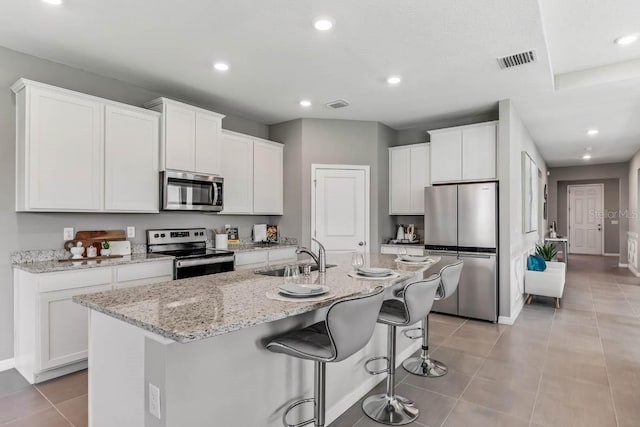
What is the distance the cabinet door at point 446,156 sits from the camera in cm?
478

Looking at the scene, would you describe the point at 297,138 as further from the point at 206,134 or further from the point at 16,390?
the point at 16,390

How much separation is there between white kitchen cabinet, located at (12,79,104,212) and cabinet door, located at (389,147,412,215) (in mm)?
3807

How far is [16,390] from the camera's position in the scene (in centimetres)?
267

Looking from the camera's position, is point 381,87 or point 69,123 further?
point 381,87

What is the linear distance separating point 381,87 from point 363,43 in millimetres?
1060

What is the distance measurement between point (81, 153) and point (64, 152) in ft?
0.41

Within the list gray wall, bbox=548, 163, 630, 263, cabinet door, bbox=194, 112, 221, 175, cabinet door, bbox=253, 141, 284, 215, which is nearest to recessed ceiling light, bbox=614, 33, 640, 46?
cabinet door, bbox=253, 141, 284, 215

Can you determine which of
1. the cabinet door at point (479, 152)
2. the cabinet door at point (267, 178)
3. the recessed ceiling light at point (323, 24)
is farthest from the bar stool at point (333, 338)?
the cabinet door at point (479, 152)

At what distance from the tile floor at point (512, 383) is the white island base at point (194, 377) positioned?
0.61 meters

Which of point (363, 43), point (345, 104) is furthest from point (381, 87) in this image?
point (363, 43)

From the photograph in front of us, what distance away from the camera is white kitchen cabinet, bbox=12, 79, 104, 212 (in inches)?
115

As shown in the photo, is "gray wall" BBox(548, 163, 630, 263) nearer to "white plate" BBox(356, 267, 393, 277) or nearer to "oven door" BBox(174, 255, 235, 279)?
"white plate" BBox(356, 267, 393, 277)

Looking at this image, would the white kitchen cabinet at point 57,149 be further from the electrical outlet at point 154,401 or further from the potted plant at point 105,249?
the electrical outlet at point 154,401

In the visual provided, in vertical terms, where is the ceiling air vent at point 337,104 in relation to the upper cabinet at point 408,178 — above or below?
above
